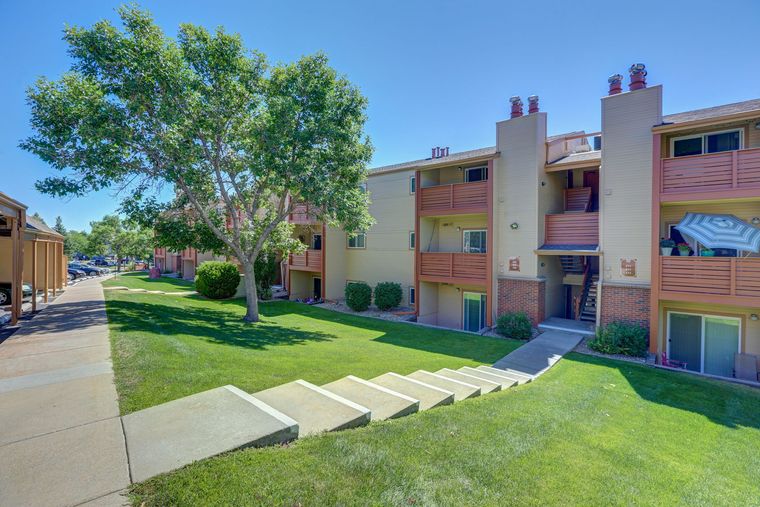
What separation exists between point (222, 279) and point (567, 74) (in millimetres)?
21025

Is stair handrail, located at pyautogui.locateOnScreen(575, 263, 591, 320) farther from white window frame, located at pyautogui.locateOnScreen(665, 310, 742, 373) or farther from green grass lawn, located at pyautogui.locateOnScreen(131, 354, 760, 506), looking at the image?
green grass lawn, located at pyautogui.locateOnScreen(131, 354, 760, 506)

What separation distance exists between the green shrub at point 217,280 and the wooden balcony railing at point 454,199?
1308cm

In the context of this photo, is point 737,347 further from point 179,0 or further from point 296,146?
point 179,0

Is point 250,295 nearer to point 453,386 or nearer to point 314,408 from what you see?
point 453,386

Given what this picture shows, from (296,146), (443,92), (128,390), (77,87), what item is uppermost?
(443,92)

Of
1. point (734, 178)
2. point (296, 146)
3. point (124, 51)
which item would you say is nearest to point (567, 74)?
point (734, 178)

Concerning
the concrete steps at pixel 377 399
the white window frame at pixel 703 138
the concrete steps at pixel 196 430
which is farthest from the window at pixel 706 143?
the concrete steps at pixel 196 430

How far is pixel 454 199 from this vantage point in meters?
16.5

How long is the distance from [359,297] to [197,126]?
1102cm

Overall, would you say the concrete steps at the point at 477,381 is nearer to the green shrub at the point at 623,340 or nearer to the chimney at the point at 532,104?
the green shrub at the point at 623,340

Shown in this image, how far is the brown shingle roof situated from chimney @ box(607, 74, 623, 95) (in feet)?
6.42

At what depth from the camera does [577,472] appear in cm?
420

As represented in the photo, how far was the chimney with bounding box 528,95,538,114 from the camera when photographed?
15133mm

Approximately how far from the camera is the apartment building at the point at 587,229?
11281 millimetres
